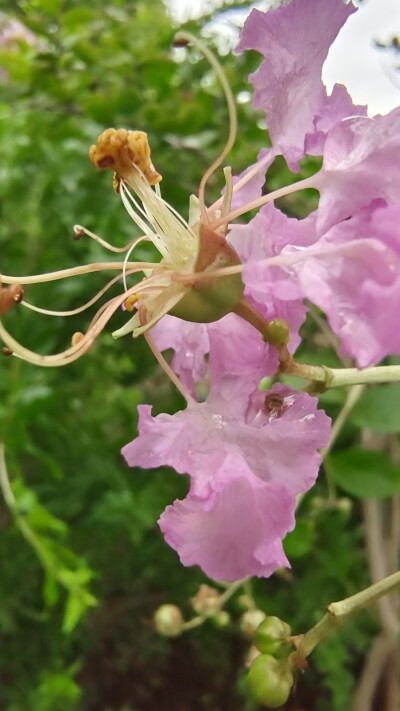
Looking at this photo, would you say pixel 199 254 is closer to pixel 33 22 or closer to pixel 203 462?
pixel 203 462

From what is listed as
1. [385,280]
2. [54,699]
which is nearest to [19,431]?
[54,699]

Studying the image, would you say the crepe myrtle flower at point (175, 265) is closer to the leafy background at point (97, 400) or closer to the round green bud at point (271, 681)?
the round green bud at point (271, 681)

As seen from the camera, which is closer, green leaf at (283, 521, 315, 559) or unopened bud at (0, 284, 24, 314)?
unopened bud at (0, 284, 24, 314)

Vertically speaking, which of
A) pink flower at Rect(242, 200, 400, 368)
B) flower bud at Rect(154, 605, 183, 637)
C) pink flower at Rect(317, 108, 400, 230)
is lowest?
flower bud at Rect(154, 605, 183, 637)

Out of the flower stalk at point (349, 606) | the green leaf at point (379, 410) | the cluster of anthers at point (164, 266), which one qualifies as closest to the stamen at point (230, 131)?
the cluster of anthers at point (164, 266)

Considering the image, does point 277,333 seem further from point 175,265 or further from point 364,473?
point 364,473

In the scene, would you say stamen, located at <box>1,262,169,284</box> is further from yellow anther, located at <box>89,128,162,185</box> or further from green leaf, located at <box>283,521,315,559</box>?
green leaf, located at <box>283,521,315,559</box>

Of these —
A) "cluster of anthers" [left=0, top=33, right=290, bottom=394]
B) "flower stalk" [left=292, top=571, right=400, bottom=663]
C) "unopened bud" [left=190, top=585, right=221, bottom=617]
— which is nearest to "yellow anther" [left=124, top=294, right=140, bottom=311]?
"cluster of anthers" [left=0, top=33, right=290, bottom=394]
